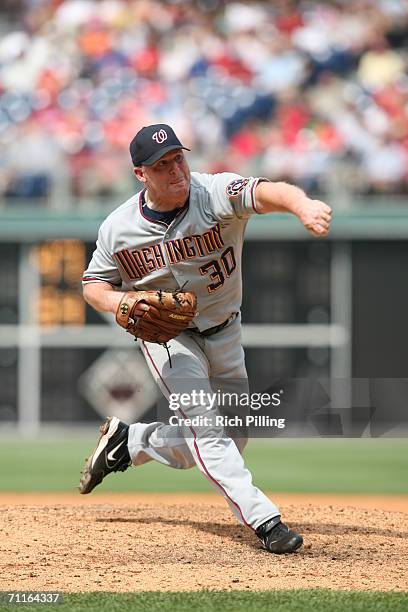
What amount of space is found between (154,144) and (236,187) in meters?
0.39

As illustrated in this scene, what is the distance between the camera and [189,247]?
483 centimetres

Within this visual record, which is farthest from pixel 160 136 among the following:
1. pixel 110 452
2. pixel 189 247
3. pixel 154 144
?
pixel 110 452

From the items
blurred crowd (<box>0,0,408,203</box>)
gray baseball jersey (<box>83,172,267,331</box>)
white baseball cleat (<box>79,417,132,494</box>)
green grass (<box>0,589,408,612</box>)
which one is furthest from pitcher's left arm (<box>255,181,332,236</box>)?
blurred crowd (<box>0,0,408,203</box>)

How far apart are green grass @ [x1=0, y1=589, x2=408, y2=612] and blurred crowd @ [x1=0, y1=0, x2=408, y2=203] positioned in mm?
8812

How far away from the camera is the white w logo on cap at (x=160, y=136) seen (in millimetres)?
4641

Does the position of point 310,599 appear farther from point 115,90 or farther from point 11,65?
point 11,65

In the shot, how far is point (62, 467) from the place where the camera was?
9.95 m

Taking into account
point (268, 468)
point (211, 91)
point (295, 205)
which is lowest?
point (268, 468)

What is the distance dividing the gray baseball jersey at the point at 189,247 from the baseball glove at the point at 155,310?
0.18 meters

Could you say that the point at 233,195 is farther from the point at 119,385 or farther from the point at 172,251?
the point at 119,385

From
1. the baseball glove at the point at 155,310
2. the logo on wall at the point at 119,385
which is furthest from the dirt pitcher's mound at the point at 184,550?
the logo on wall at the point at 119,385

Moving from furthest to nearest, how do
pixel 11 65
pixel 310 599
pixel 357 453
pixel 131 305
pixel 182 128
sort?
pixel 11 65 → pixel 182 128 → pixel 357 453 → pixel 131 305 → pixel 310 599

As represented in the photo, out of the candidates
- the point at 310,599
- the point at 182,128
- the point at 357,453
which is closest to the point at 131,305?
the point at 310,599

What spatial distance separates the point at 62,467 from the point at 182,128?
16.6ft
